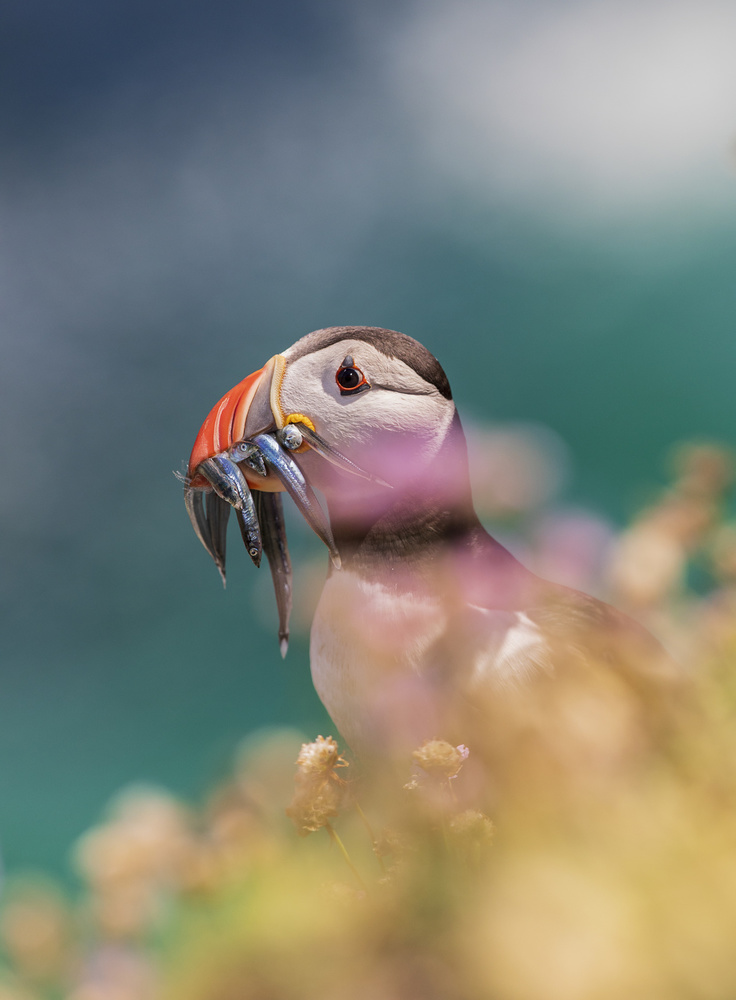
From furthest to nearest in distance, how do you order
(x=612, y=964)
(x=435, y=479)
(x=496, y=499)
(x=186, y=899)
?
(x=435, y=479) < (x=496, y=499) < (x=186, y=899) < (x=612, y=964)

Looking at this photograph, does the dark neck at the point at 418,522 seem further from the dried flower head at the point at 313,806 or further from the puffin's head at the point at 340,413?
the dried flower head at the point at 313,806

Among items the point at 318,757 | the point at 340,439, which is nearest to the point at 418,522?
the point at 340,439

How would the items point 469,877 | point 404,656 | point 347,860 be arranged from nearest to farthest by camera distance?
point 469,877, point 347,860, point 404,656

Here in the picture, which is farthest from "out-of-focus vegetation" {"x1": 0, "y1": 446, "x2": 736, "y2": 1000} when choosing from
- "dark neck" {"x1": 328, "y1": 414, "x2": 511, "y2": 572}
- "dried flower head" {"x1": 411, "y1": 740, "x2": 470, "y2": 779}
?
"dark neck" {"x1": 328, "y1": 414, "x2": 511, "y2": 572}

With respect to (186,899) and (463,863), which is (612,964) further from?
(186,899)

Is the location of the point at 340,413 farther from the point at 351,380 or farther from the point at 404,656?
the point at 404,656

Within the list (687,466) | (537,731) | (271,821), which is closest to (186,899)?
(271,821)

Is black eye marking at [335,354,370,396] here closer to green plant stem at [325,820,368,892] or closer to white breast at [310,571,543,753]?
white breast at [310,571,543,753]

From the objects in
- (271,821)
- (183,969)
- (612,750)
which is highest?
(612,750)
